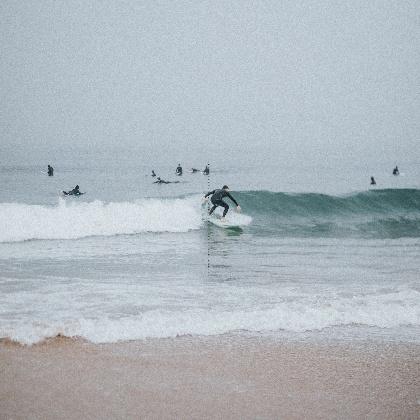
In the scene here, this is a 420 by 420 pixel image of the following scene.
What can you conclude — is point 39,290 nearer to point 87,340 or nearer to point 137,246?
point 87,340

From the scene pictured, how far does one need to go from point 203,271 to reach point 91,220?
8911 mm

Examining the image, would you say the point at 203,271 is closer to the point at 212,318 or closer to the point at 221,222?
the point at 212,318

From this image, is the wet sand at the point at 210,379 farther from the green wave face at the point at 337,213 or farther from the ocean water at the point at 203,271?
the green wave face at the point at 337,213

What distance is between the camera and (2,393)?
178 inches

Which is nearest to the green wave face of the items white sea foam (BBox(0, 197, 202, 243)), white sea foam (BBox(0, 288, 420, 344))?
white sea foam (BBox(0, 197, 202, 243))

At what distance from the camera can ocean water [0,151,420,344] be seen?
700 cm

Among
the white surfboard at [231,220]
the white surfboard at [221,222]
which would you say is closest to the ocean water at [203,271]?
the white surfboard at [231,220]

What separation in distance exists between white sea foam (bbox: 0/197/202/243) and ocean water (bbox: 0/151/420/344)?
2.5 inches

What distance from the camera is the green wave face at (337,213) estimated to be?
20.2m

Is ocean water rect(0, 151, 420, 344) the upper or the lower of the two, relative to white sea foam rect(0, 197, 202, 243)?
lower

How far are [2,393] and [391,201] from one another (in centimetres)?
2777

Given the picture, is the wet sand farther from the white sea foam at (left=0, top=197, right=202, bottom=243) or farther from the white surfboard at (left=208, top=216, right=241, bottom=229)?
the white surfboard at (left=208, top=216, right=241, bottom=229)

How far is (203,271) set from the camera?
37.3 feet

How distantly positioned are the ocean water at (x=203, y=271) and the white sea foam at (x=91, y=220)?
2.5 inches
